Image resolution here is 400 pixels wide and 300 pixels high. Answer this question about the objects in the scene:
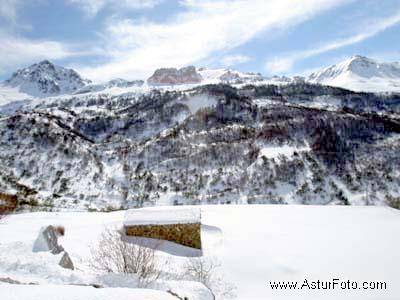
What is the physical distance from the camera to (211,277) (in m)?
16.5

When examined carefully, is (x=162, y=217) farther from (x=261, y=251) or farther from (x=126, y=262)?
(x=126, y=262)

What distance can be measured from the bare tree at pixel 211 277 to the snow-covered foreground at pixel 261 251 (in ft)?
1.38

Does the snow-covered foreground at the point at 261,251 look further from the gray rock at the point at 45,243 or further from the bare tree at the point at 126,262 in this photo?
the bare tree at the point at 126,262

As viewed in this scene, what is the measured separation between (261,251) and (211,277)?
154 inches

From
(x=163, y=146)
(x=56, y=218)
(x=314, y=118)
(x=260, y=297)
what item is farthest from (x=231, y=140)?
(x=260, y=297)

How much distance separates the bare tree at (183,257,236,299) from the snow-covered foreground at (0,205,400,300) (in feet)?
1.38

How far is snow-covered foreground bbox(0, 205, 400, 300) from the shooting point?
12000 millimetres

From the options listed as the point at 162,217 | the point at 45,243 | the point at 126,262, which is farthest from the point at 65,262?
the point at 162,217

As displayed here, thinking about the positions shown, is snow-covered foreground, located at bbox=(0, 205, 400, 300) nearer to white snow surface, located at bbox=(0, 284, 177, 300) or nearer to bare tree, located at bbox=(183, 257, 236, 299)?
white snow surface, located at bbox=(0, 284, 177, 300)

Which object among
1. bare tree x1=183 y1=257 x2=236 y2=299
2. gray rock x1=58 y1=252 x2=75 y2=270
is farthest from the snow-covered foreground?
bare tree x1=183 y1=257 x2=236 y2=299

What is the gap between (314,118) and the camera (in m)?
184

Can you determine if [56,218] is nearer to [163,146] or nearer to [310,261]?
[310,261]

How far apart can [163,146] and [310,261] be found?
14841 cm

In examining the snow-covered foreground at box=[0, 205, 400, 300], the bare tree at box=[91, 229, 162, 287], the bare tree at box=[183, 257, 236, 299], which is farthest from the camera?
the bare tree at box=[183, 257, 236, 299]
